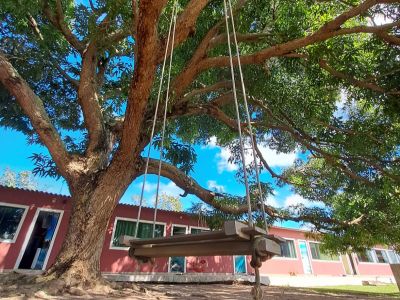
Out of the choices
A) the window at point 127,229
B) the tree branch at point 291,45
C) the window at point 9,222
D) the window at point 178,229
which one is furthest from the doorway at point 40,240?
the tree branch at point 291,45

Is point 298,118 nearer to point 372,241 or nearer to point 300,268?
point 372,241

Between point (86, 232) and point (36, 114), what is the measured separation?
3.00m

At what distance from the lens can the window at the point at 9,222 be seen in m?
10.8

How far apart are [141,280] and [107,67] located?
8.36 metres

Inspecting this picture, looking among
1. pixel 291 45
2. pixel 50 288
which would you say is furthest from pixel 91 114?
pixel 291 45

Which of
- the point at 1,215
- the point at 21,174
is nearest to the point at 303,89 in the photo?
the point at 1,215

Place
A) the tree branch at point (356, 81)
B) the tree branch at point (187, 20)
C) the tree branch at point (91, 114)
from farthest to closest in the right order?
the tree branch at point (91, 114) → the tree branch at point (356, 81) → the tree branch at point (187, 20)

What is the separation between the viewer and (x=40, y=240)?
459 inches

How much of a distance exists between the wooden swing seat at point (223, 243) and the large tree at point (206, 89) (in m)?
3.03

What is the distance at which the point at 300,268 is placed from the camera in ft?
66.1

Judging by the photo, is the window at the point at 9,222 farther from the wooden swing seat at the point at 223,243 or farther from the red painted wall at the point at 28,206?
the wooden swing seat at the point at 223,243

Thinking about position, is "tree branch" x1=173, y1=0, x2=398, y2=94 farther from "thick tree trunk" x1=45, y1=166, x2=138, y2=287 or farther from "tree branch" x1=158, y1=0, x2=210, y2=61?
"thick tree trunk" x1=45, y1=166, x2=138, y2=287

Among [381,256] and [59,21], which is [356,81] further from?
[381,256]

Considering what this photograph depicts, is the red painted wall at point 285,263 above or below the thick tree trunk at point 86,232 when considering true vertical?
above
